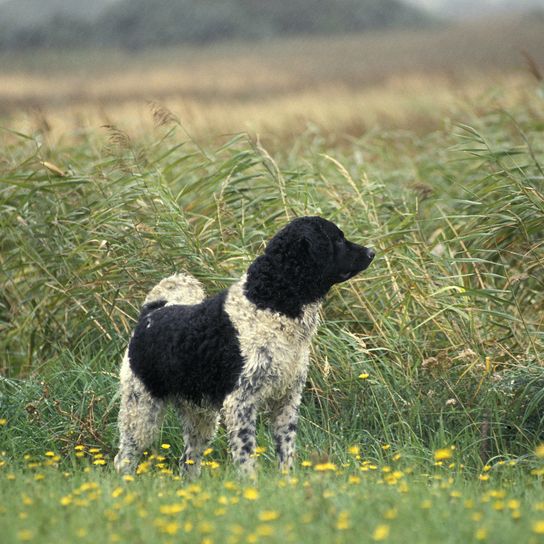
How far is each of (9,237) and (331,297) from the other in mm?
2500

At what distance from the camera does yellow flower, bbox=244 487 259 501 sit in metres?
3.89

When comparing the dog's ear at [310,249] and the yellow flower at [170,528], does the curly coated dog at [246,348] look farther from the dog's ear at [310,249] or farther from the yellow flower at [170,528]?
the yellow flower at [170,528]

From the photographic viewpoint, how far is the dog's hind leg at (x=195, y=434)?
5.18m

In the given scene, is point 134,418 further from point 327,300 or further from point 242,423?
point 327,300

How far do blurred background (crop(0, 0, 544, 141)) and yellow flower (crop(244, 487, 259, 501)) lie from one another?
132 inches

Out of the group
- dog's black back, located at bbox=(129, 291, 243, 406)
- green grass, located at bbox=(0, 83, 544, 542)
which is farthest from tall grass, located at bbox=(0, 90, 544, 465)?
dog's black back, located at bbox=(129, 291, 243, 406)

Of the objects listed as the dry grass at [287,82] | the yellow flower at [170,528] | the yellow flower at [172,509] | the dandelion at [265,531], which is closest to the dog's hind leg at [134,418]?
the yellow flower at [172,509]

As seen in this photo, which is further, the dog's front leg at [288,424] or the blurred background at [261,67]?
the blurred background at [261,67]

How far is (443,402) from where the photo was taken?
5.78 m

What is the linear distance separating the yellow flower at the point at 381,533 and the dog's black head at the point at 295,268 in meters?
1.47

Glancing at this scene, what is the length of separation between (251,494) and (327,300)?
273 centimetres

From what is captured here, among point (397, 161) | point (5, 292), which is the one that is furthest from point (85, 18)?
point (5, 292)

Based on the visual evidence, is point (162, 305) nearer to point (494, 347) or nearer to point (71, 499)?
point (71, 499)

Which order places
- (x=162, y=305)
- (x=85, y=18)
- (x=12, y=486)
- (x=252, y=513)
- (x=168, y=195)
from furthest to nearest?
(x=85, y=18)
(x=168, y=195)
(x=162, y=305)
(x=12, y=486)
(x=252, y=513)
